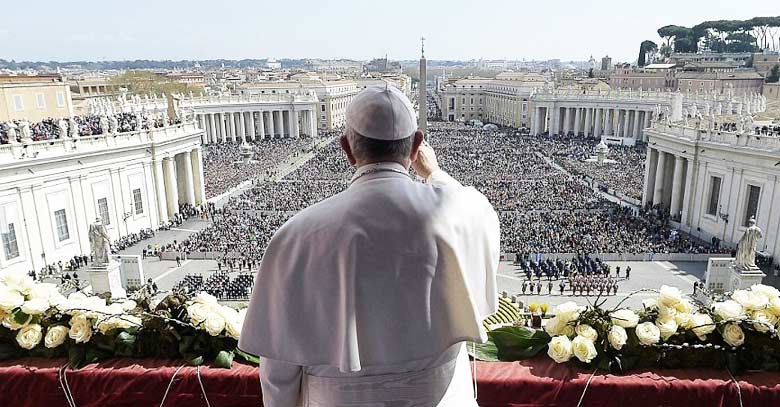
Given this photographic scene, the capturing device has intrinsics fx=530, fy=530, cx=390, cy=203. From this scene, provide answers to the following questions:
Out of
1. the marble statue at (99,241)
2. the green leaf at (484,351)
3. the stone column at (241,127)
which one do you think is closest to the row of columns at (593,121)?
the stone column at (241,127)

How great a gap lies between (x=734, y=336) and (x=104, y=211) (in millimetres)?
31134

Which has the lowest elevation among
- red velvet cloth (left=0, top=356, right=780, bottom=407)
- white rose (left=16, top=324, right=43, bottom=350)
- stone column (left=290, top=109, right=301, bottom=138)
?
stone column (left=290, top=109, right=301, bottom=138)

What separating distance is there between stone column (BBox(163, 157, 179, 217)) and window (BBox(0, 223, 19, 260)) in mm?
11324

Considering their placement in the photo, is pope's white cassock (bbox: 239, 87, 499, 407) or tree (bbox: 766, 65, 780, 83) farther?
tree (bbox: 766, 65, 780, 83)

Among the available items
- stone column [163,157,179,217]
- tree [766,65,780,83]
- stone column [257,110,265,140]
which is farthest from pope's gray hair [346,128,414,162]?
tree [766,65,780,83]

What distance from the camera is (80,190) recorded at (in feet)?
90.1

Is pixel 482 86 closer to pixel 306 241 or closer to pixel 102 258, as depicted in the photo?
pixel 102 258

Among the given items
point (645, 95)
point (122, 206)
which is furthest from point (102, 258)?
point (645, 95)

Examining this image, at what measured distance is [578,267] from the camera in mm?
23906

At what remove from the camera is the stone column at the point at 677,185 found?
32781mm

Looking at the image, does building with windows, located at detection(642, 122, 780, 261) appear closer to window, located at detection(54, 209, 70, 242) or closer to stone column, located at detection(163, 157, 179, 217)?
stone column, located at detection(163, 157, 179, 217)

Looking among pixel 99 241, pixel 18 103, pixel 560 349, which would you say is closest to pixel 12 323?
pixel 560 349

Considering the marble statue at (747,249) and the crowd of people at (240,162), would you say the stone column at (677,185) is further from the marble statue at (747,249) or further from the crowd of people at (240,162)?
the crowd of people at (240,162)

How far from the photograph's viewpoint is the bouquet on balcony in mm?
4289
